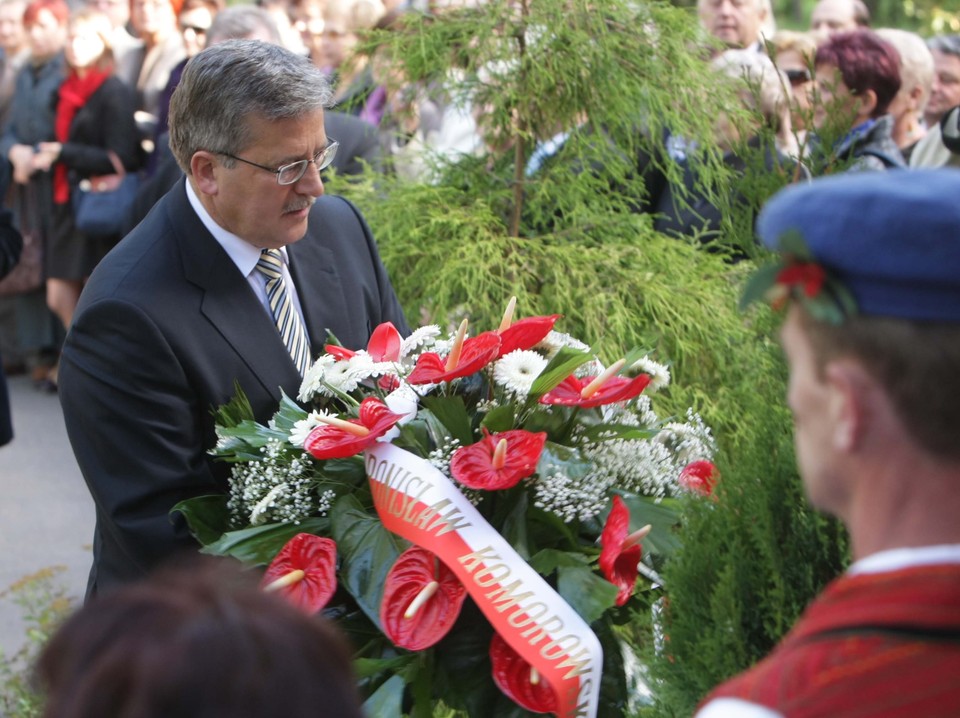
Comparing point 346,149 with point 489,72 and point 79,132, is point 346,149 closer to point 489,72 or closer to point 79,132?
point 489,72

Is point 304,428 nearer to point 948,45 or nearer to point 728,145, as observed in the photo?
point 728,145

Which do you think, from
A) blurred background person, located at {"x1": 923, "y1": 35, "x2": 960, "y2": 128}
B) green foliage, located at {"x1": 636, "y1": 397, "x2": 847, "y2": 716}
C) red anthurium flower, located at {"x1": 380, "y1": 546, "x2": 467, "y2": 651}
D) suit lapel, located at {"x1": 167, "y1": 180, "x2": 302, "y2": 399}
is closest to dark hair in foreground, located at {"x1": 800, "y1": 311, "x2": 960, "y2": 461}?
green foliage, located at {"x1": 636, "y1": 397, "x2": 847, "y2": 716}

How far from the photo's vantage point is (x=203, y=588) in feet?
3.45

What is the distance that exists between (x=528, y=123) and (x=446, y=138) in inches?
62.5

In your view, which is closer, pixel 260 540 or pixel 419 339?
pixel 260 540

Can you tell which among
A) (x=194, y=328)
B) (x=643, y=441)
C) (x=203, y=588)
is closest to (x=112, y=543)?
(x=194, y=328)

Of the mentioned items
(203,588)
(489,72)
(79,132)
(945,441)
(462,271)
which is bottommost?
(79,132)

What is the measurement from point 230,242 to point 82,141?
478cm

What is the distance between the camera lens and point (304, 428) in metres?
2.10

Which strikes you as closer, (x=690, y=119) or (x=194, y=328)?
(x=194, y=328)

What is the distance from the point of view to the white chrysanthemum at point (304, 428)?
2.07 meters

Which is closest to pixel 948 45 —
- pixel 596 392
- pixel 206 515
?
pixel 596 392

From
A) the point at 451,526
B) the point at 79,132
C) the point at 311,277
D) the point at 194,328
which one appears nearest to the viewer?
the point at 451,526

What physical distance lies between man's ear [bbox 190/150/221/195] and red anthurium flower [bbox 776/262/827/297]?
1.59 m
